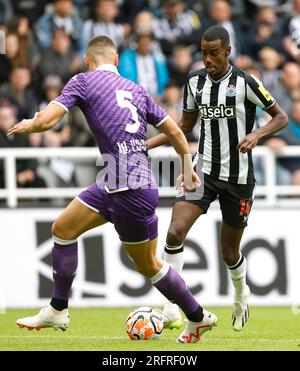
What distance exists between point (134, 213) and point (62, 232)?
0.70 m

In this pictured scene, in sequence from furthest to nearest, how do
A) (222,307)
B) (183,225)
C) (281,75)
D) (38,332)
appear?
1. (281,75)
2. (222,307)
3. (38,332)
4. (183,225)

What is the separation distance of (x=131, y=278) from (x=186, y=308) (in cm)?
451

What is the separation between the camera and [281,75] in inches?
627

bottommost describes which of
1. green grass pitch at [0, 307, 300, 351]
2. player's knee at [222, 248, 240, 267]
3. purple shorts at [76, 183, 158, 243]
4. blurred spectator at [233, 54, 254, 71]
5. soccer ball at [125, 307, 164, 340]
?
green grass pitch at [0, 307, 300, 351]

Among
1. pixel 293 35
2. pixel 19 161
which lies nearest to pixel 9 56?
pixel 19 161

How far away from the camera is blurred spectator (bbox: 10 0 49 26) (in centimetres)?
1680

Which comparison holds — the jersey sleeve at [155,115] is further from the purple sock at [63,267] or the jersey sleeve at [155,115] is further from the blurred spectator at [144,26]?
the blurred spectator at [144,26]

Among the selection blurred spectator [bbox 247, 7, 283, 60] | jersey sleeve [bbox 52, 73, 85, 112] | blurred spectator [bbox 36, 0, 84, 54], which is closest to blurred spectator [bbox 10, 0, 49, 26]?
blurred spectator [bbox 36, 0, 84, 54]

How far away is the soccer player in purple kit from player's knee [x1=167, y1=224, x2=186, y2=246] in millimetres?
894

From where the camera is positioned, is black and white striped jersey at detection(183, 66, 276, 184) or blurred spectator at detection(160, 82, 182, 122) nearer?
black and white striped jersey at detection(183, 66, 276, 184)

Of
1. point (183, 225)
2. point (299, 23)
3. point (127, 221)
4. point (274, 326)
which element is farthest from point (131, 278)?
point (299, 23)

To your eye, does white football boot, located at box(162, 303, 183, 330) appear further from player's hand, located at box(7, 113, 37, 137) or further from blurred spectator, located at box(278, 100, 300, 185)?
blurred spectator, located at box(278, 100, 300, 185)

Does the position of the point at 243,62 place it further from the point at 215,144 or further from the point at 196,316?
the point at 196,316
